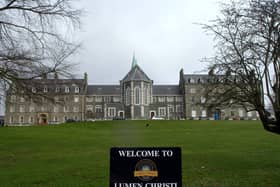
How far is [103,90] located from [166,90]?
1968 centimetres

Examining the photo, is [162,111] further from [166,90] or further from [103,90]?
[103,90]

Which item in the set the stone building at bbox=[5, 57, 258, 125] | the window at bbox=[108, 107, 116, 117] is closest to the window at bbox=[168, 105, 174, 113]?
the stone building at bbox=[5, 57, 258, 125]

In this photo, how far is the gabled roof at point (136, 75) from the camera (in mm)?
86625

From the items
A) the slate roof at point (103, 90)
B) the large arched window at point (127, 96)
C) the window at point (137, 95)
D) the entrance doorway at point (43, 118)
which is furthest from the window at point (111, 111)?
the entrance doorway at point (43, 118)

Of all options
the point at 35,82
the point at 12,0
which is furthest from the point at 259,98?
the point at 12,0

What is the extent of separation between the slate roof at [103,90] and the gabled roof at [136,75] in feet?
29.0

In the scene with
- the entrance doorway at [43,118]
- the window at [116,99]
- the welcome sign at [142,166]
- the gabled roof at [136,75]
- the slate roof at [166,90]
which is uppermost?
the gabled roof at [136,75]

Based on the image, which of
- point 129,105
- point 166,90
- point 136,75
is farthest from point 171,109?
point 136,75

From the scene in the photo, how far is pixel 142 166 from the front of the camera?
452cm

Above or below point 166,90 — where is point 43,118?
below

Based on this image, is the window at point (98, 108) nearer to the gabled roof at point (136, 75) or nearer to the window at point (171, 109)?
the gabled roof at point (136, 75)

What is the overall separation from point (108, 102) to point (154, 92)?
14392 millimetres

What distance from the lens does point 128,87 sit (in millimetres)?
86688

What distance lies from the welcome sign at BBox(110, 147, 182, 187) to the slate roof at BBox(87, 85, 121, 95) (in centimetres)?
9248
